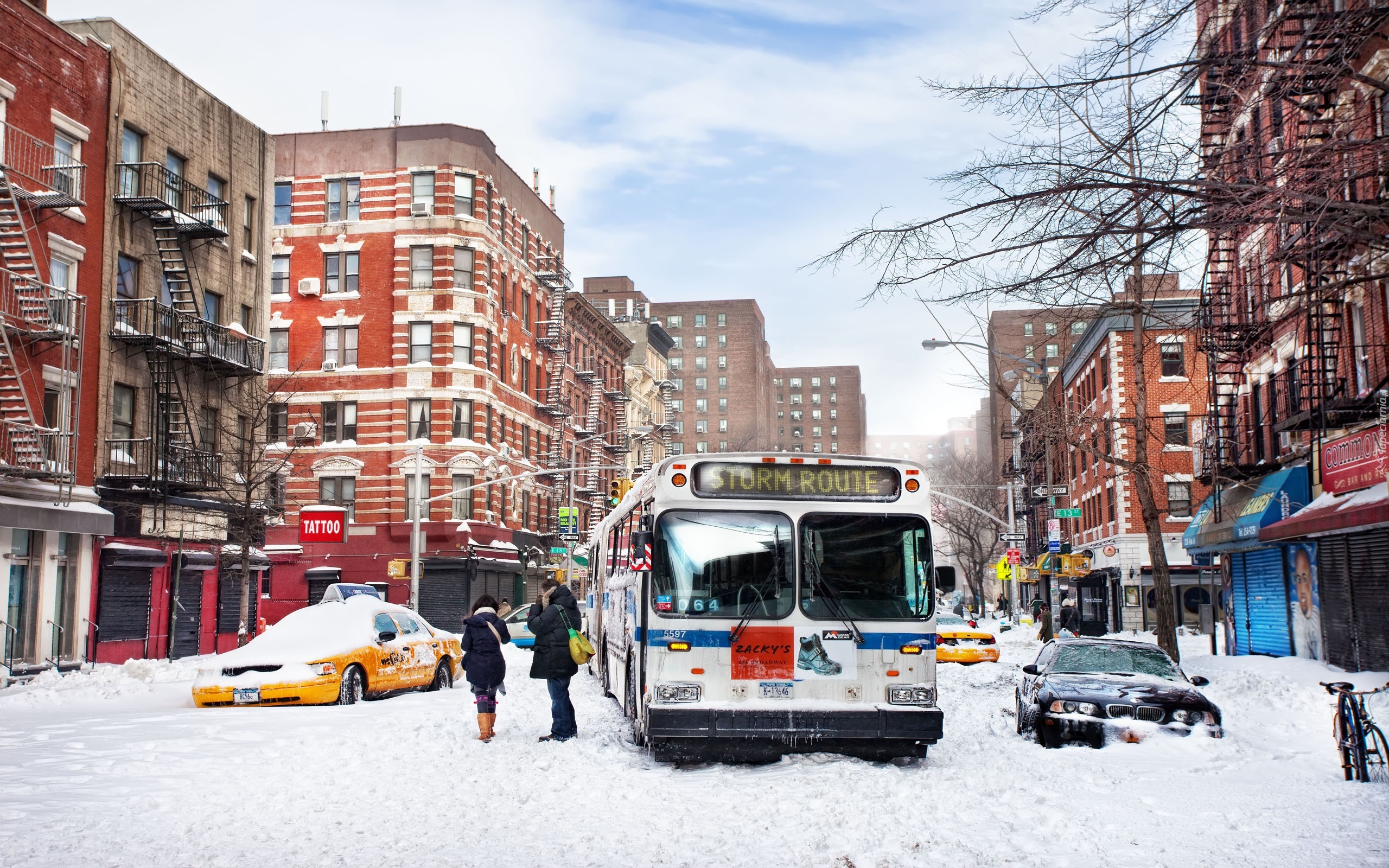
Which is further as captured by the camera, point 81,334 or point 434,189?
point 434,189

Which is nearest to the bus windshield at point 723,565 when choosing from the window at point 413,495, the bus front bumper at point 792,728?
the bus front bumper at point 792,728

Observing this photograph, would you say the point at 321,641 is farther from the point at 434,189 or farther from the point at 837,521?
the point at 434,189

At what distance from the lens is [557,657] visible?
1420cm

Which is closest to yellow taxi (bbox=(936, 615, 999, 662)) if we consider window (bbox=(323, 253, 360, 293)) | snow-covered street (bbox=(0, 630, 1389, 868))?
snow-covered street (bbox=(0, 630, 1389, 868))

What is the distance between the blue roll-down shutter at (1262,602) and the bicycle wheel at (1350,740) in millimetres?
18707

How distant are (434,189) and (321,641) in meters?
37.7

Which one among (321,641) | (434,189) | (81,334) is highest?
(434,189)

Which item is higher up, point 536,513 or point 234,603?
point 536,513

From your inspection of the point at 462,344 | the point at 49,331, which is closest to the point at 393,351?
the point at 462,344

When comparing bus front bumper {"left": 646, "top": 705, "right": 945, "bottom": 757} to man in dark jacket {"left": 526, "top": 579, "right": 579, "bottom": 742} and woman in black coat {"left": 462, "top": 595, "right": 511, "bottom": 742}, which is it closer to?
man in dark jacket {"left": 526, "top": 579, "right": 579, "bottom": 742}

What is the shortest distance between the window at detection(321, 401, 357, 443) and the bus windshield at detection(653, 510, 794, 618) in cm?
4295

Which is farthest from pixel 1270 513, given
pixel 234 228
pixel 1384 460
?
pixel 234 228

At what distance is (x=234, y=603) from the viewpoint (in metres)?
37.4

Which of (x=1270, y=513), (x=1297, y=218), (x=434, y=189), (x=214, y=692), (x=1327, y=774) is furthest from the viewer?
(x=434, y=189)
